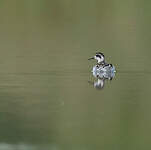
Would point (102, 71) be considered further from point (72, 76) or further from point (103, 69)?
point (72, 76)

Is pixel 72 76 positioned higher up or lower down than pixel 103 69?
lower down

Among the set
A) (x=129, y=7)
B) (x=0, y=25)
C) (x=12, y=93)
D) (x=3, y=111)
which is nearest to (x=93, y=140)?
(x=3, y=111)

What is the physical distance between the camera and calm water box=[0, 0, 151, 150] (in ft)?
28.2

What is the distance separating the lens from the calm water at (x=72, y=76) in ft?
28.2

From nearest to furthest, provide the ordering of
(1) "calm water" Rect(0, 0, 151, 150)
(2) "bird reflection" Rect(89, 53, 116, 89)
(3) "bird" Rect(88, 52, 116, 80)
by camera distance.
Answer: (1) "calm water" Rect(0, 0, 151, 150), (2) "bird reflection" Rect(89, 53, 116, 89), (3) "bird" Rect(88, 52, 116, 80)

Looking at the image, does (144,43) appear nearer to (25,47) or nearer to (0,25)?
(25,47)

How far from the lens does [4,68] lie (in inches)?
493

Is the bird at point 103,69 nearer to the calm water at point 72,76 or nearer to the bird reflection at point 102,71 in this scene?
the bird reflection at point 102,71

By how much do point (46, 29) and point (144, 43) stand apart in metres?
2.85

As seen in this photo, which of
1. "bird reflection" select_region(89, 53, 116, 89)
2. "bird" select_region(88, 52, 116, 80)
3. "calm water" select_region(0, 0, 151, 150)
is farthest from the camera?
"bird" select_region(88, 52, 116, 80)

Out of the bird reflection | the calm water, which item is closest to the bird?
the bird reflection

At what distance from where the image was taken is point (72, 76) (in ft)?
38.6

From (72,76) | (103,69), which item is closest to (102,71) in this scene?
(103,69)

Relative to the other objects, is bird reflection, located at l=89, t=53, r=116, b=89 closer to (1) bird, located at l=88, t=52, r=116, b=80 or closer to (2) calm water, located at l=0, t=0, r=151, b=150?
(1) bird, located at l=88, t=52, r=116, b=80
